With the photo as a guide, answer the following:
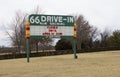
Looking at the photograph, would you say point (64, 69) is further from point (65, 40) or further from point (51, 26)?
point (65, 40)

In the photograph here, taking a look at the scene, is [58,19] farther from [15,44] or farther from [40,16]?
[15,44]

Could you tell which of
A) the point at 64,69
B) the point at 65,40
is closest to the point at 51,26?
the point at 64,69

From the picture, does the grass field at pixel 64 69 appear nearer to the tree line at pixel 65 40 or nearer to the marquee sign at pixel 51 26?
the marquee sign at pixel 51 26

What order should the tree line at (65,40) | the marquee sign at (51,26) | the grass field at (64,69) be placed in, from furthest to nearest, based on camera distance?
1. the tree line at (65,40)
2. the marquee sign at (51,26)
3. the grass field at (64,69)

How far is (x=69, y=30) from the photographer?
32.7 meters

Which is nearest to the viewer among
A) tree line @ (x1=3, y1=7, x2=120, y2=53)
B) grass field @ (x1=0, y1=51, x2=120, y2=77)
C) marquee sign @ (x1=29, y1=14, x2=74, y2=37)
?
grass field @ (x1=0, y1=51, x2=120, y2=77)

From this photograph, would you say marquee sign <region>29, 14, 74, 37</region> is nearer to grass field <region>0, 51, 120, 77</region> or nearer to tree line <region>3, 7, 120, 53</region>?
grass field <region>0, 51, 120, 77</region>

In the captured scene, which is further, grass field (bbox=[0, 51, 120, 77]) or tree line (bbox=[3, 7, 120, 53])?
tree line (bbox=[3, 7, 120, 53])

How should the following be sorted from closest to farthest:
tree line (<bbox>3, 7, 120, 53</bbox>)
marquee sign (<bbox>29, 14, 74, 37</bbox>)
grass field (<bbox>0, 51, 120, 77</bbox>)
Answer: grass field (<bbox>0, 51, 120, 77</bbox>), marquee sign (<bbox>29, 14, 74, 37</bbox>), tree line (<bbox>3, 7, 120, 53</bbox>)

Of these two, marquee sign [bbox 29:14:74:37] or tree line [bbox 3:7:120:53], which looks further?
tree line [bbox 3:7:120:53]

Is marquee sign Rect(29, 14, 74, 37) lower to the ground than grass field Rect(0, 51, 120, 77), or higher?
higher

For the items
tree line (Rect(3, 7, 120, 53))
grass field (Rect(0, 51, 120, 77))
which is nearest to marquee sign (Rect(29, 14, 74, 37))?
grass field (Rect(0, 51, 120, 77))

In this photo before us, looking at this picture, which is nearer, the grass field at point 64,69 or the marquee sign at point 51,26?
the grass field at point 64,69

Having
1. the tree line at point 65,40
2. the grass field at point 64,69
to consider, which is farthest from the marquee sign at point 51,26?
the tree line at point 65,40
